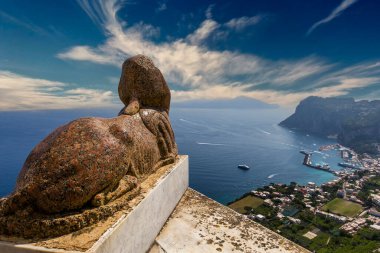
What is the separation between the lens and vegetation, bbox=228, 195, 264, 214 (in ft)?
127

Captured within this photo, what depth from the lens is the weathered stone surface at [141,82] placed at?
764 centimetres

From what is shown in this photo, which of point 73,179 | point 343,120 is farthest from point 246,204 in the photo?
point 343,120

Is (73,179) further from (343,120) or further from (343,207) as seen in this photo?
(343,120)

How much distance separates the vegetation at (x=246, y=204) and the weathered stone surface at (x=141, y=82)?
34.0m

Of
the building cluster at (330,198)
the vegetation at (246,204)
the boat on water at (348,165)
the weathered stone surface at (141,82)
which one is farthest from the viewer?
the boat on water at (348,165)

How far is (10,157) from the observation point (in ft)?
170

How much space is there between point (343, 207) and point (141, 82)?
47564 mm

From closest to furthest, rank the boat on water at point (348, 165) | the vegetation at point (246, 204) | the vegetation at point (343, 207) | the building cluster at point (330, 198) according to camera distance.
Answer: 1. the building cluster at point (330, 198)
2. the vegetation at point (246, 204)
3. the vegetation at point (343, 207)
4. the boat on water at point (348, 165)

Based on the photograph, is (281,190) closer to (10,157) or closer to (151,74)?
(151,74)

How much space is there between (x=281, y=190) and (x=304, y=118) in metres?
120

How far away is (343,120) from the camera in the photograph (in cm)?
12738

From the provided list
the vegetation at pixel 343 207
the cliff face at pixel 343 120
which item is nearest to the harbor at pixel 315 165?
the vegetation at pixel 343 207

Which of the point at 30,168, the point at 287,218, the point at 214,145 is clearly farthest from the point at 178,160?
the point at 214,145

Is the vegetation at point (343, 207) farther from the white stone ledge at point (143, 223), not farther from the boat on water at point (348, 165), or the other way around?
the white stone ledge at point (143, 223)
